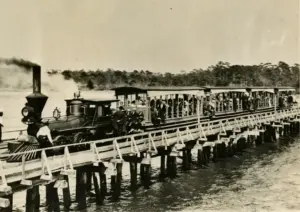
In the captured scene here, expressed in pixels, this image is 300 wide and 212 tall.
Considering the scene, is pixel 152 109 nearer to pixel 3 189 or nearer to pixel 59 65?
pixel 59 65

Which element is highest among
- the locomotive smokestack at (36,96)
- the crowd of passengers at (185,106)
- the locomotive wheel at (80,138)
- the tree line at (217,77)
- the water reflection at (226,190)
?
the tree line at (217,77)

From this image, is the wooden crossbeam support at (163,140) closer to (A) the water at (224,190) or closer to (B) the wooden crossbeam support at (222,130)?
(A) the water at (224,190)

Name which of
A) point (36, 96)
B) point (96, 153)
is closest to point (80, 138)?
point (96, 153)

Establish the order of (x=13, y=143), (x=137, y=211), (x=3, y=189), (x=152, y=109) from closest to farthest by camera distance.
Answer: (x=3, y=189) < (x=13, y=143) < (x=137, y=211) < (x=152, y=109)

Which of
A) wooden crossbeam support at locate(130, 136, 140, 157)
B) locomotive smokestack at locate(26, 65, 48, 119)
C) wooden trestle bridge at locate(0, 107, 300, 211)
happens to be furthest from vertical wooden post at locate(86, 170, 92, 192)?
locomotive smokestack at locate(26, 65, 48, 119)

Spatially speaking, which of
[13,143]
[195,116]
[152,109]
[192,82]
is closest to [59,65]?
[152,109]

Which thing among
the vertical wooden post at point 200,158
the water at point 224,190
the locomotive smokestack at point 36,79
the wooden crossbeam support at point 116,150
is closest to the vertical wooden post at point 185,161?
the water at point 224,190

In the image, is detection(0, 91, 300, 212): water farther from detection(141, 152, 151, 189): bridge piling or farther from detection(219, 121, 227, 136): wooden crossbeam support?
detection(219, 121, 227, 136): wooden crossbeam support
